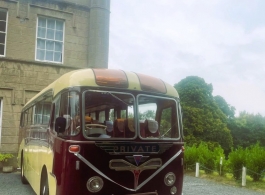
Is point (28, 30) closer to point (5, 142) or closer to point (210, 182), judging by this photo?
point (5, 142)

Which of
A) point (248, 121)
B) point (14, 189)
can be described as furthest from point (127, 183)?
point (248, 121)

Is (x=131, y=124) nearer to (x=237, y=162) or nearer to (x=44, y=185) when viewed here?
(x=44, y=185)

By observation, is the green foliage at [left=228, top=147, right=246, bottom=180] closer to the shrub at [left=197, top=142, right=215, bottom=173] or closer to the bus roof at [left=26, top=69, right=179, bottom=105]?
the shrub at [left=197, top=142, right=215, bottom=173]

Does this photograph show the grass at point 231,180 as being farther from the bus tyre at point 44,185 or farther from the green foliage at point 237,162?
the bus tyre at point 44,185

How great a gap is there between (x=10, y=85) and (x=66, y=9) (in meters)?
5.01

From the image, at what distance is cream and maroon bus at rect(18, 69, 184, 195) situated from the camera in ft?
17.6

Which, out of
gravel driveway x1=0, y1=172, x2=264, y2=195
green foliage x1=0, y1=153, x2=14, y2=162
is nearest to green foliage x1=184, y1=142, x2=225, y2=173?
gravel driveway x1=0, y1=172, x2=264, y2=195

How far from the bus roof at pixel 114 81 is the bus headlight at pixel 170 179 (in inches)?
61.6

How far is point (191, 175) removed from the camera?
48.8ft

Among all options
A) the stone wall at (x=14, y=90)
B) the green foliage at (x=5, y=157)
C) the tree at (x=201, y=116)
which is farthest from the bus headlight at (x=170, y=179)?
the tree at (x=201, y=116)

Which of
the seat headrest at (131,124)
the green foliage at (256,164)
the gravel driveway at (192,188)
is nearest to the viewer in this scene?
the seat headrest at (131,124)

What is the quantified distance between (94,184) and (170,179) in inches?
60.7

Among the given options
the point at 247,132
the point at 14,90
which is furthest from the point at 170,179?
the point at 247,132

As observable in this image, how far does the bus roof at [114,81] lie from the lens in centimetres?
573
